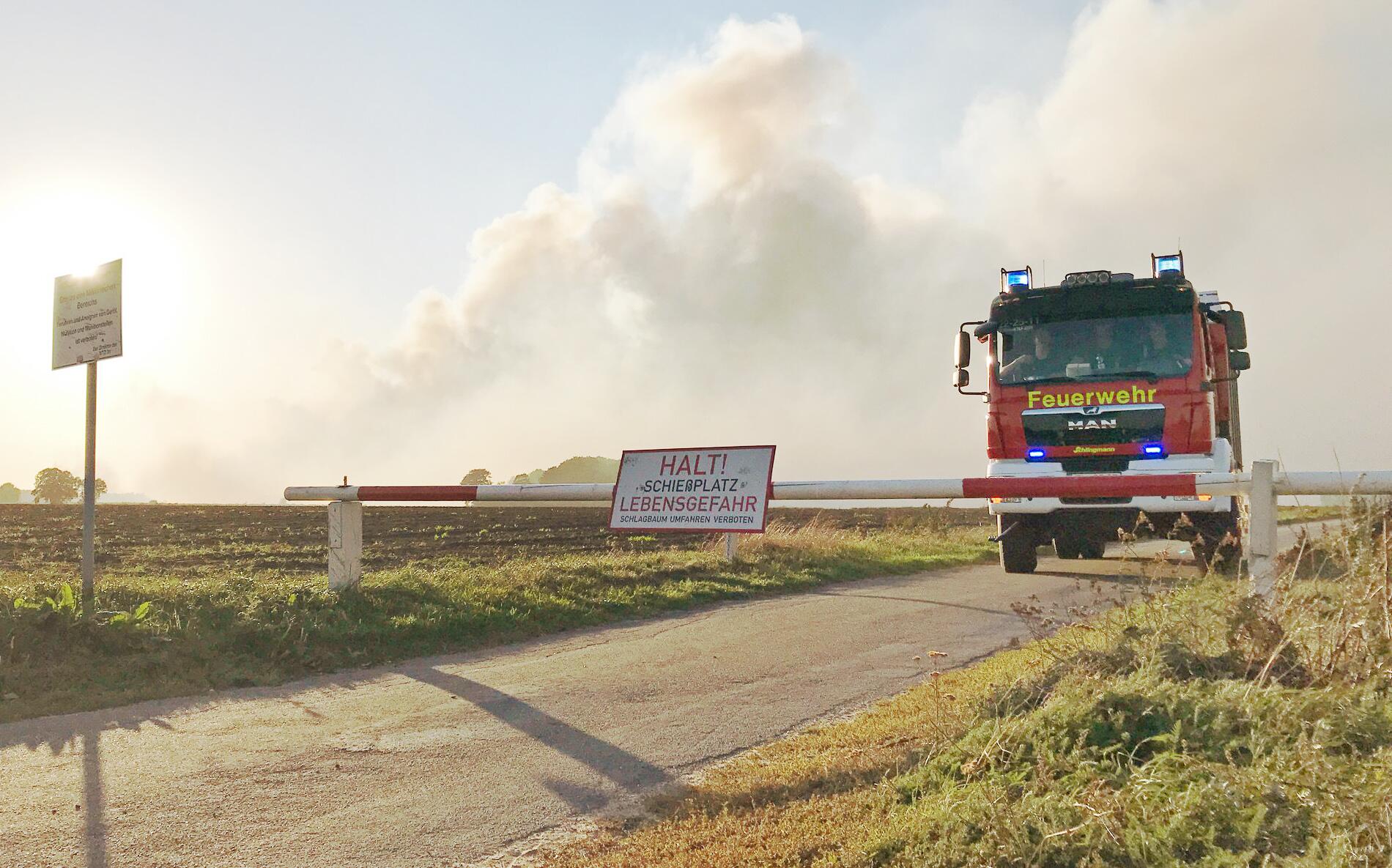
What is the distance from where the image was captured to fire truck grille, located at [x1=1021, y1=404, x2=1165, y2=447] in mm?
10688

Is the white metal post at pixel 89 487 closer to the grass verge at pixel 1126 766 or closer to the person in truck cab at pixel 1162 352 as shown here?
the grass verge at pixel 1126 766

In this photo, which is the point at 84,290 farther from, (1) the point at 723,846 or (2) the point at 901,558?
(2) the point at 901,558

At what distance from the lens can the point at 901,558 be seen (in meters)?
15.5

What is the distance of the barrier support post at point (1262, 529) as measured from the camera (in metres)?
5.23

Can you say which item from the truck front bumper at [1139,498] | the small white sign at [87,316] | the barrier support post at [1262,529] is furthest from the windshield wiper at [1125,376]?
the small white sign at [87,316]

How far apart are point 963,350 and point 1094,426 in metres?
1.80

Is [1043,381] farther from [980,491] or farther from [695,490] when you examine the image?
[695,490]

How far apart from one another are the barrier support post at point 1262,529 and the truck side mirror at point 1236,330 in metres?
6.32

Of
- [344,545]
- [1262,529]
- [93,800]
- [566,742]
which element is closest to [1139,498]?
[1262,529]

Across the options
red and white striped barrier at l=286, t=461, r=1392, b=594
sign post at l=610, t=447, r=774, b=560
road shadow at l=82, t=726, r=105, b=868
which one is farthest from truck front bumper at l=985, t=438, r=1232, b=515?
road shadow at l=82, t=726, r=105, b=868

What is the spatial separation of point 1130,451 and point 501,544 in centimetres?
1789

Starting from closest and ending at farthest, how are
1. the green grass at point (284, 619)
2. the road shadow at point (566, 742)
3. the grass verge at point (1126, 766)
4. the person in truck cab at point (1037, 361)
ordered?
the grass verge at point (1126, 766) < the road shadow at point (566, 742) < the green grass at point (284, 619) < the person in truck cab at point (1037, 361)

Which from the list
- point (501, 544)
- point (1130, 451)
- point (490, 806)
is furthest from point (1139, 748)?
point (501, 544)

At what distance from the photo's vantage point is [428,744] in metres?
4.95
